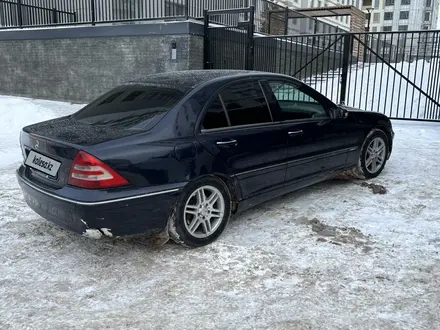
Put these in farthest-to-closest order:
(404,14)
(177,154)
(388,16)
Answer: (388,16)
(404,14)
(177,154)

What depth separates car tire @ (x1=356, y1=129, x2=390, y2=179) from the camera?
5.47 meters

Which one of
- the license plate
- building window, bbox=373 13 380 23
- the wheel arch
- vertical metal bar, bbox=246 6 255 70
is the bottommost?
the wheel arch

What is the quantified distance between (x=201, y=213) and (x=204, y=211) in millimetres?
34

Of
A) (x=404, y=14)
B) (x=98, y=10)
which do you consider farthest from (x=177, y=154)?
(x=404, y=14)

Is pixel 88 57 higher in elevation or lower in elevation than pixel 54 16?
lower

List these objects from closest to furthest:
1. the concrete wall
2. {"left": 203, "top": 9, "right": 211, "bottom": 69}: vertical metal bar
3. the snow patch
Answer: the snow patch
the concrete wall
{"left": 203, "top": 9, "right": 211, "bottom": 69}: vertical metal bar

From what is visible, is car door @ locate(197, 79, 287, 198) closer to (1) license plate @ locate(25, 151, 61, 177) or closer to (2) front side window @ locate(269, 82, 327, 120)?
(2) front side window @ locate(269, 82, 327, 120)

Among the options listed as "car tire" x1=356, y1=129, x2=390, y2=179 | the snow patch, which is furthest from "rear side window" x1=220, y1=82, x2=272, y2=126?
the snow patch

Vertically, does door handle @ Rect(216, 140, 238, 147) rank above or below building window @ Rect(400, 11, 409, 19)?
below

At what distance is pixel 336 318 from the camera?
2711mm

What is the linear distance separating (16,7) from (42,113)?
620 centimetres

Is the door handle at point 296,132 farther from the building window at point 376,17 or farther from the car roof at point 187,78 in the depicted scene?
the building window at point 376,17

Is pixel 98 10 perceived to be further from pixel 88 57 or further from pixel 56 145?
pixel 56 145

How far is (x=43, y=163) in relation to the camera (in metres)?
3.49
